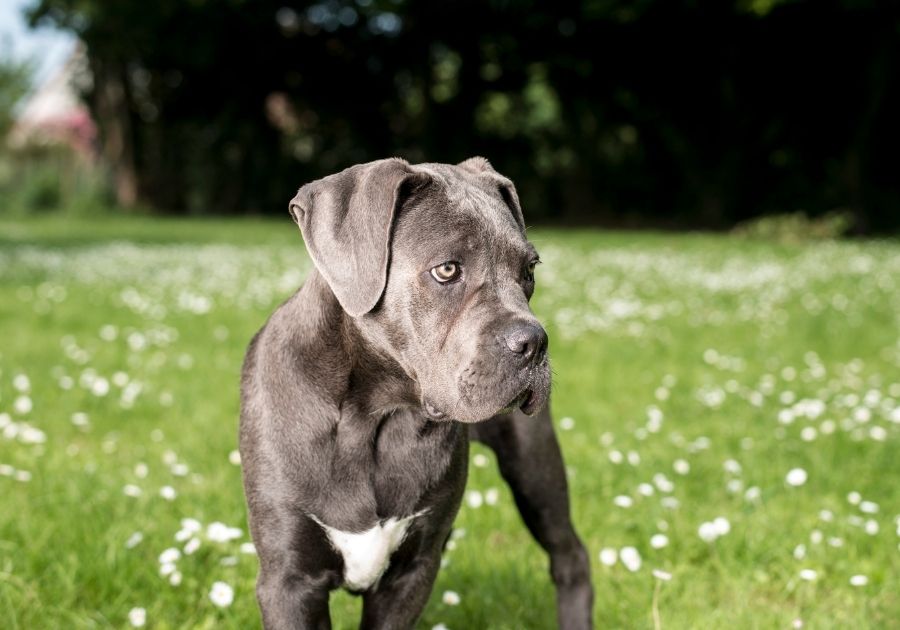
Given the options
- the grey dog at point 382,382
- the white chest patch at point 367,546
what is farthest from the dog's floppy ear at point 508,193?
the white chest patch at point 367,546

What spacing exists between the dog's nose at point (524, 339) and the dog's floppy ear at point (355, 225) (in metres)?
0.36

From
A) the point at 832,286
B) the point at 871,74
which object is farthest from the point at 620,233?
the point at 832,286

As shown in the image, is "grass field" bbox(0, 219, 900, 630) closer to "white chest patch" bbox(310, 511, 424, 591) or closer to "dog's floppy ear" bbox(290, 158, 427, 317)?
"white chest patch" bbox(310, 511, 424, 591)

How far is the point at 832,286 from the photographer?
456 inches

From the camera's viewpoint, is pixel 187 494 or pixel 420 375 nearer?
pixel 420 375

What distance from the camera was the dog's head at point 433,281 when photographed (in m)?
2.35

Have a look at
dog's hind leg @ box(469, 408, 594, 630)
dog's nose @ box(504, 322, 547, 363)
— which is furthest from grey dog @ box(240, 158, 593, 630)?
dog's hind leg @ box(469, 408, 594, 630)

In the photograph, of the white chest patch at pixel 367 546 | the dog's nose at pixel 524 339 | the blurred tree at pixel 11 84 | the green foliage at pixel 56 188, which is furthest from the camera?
the blurred tree at pixel 11 84

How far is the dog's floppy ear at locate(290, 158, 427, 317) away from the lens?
2441mm

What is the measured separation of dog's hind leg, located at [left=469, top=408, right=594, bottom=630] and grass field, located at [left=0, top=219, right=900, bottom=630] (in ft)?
0.65

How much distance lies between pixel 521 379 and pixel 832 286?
1021 centimetres

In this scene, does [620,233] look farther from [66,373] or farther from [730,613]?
[730,613]

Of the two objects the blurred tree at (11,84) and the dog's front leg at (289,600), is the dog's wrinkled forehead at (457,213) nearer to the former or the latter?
the dog's front leg at (289,600)

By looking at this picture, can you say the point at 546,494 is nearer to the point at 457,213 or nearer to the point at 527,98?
the point at 457,213
